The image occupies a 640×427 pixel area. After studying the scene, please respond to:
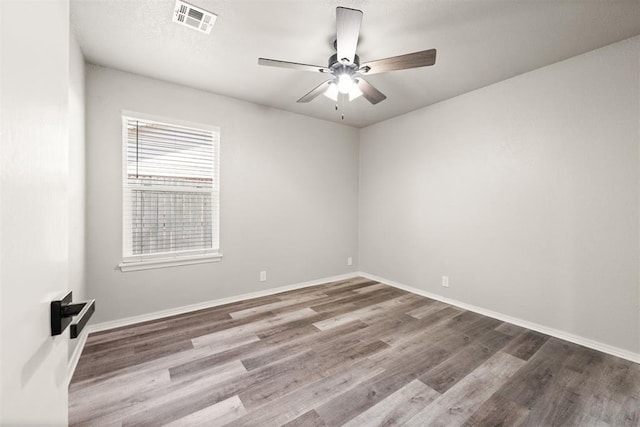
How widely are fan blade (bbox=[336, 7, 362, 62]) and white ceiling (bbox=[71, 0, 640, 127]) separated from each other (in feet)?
0.84

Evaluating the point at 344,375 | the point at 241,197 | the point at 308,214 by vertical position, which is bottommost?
the point at 344,375

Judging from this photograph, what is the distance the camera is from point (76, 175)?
7.36 ft

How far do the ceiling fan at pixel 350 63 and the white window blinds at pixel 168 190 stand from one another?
62.0 inches

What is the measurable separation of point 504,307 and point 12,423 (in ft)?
12.0

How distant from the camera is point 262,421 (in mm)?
1596

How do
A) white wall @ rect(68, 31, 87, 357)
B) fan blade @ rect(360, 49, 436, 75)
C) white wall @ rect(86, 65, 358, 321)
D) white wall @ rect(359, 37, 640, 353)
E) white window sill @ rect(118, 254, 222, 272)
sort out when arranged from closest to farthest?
1. fan blade @ rect(360, 49, 436, 75)
2. white wall @ rect(68, 31, 87, 357)
3. white wall @ rect(359, 37, 640, 353)
4. white wall @ rect(86, 65, 358, 321)
5. white window sill @ rect(118, 254, 222, 272)

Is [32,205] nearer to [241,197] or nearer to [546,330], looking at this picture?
[241,197]

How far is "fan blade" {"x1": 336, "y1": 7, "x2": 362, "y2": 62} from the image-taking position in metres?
1.64

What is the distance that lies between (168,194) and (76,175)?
0.90m

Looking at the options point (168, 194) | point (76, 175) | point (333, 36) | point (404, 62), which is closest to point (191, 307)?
point (168, 194)

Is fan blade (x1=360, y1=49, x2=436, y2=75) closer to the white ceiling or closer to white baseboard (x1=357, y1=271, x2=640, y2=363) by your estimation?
the white ceiling

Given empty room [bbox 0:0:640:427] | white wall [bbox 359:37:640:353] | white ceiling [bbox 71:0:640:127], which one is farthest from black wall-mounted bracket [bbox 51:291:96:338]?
white wall [bbox 359:37:640:353]

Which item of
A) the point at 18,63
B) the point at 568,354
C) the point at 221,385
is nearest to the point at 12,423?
the point at 18,63

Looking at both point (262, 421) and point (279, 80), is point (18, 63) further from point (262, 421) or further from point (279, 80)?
point (279, 80)
